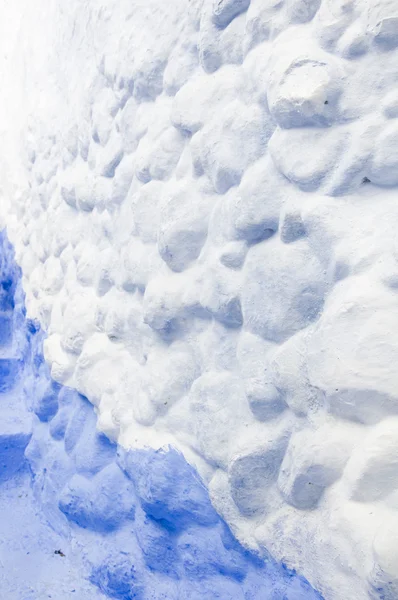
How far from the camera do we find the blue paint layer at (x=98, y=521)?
2.59 ft

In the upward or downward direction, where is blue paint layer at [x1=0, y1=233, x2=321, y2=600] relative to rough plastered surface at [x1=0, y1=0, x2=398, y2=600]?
downward

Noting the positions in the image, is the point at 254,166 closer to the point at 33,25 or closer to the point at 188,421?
the point at 188,421

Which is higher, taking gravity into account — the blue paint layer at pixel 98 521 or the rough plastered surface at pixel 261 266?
the rough plastered surface at pixel 261 266

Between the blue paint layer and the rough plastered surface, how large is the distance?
0.16 ft

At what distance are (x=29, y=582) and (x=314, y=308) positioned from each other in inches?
34.4

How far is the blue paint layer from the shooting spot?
2.59ft

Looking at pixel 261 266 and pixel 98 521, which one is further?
pixel 98 521

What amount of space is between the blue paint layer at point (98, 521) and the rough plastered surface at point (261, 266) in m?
0.05

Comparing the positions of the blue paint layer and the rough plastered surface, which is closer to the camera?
the rough plastered surface

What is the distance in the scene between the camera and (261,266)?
2.29 ft

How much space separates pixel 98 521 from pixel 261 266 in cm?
68

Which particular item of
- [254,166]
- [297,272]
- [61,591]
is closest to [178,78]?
[254,166]

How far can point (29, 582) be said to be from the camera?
106 centimetres

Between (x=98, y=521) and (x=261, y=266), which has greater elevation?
(x=261, y=266)
